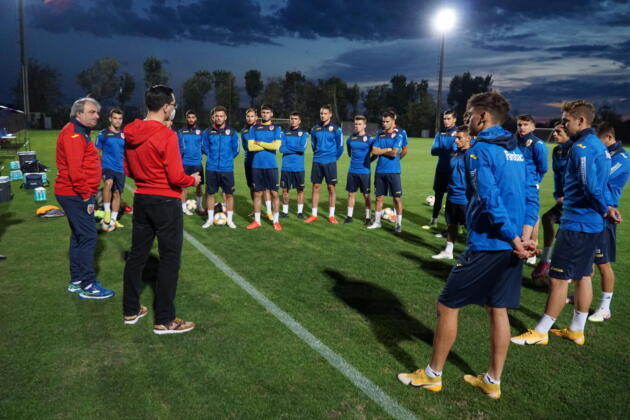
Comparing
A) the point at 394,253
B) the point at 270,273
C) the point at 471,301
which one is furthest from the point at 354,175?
the point at 471,301

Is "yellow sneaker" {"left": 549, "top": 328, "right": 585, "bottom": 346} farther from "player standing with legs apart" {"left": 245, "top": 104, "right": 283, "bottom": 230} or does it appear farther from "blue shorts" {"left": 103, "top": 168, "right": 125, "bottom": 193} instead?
"blue shorts" {"left": 103, "top": 168, "right": 125, "bottom": 193}

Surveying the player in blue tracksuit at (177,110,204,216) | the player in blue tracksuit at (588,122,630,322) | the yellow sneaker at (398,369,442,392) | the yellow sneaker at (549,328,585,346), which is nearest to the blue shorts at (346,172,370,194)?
the player in blue tracksuit at (177,110,204,216)

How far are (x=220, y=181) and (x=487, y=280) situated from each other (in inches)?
252

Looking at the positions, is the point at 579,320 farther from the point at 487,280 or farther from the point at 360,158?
the point at 360,158

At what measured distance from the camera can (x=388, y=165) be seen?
8672 mm

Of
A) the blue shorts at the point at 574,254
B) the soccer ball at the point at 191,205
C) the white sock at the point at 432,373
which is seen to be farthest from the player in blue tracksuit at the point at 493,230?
the soccer ball at the point at 191,205

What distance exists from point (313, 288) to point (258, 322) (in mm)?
1140

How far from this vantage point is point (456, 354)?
390cm

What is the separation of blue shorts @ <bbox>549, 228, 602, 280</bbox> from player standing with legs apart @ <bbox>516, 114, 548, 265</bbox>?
206cm

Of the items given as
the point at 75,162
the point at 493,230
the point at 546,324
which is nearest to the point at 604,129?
the point at 546,324

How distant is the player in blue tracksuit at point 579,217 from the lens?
3803 mm

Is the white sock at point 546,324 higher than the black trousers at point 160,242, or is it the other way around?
the black trousers at point 160,242

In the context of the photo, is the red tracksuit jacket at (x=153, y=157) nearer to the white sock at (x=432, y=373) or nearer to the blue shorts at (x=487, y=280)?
the blue shorts at (x=487, y=280)

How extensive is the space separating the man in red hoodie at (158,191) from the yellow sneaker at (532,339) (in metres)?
3.17
